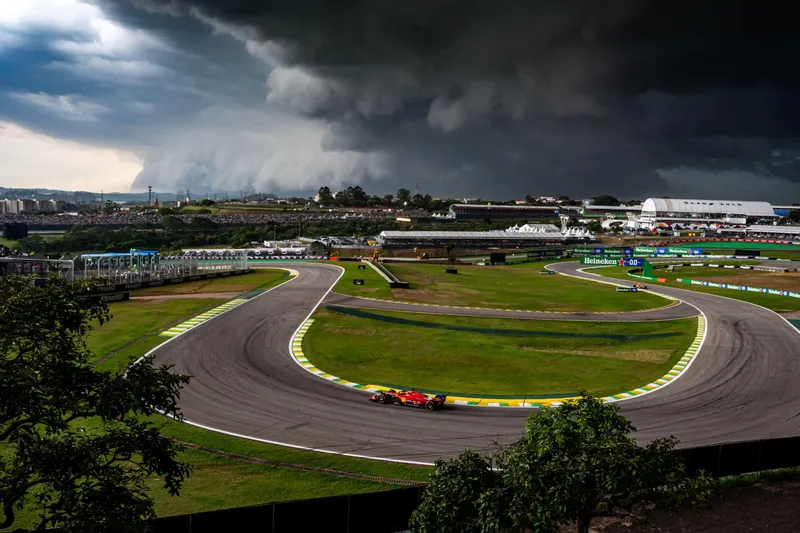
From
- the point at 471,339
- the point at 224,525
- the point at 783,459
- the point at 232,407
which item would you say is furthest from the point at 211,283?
the point at 783,459

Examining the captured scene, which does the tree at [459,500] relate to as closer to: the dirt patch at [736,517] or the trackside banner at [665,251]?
the dirt patch at [736,517]

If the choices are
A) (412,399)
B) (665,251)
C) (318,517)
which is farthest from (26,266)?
(665,251)

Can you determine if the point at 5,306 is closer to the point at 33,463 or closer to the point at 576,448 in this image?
the point at 33,463

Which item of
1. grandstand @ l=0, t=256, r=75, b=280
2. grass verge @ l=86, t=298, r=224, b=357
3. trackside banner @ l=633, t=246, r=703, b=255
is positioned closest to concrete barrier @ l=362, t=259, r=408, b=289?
grass verge @ l=86, t=298, r=224, b=357

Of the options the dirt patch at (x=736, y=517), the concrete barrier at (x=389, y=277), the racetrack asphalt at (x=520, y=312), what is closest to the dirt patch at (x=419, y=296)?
the concrete barrier at (x=389, y=277)

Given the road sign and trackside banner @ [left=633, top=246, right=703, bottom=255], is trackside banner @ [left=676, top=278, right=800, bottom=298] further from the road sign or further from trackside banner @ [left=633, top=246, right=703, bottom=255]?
trackside banner @ [left=633, top=246, right=703, bottom=255]

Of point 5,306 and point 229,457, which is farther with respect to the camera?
point 229,457

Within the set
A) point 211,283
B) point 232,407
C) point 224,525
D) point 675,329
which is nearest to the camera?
point 224,525
